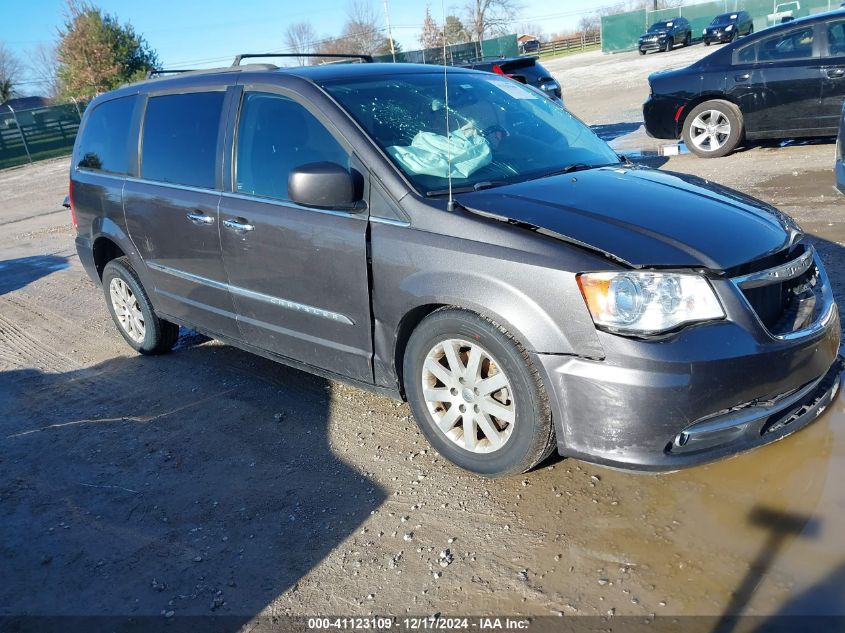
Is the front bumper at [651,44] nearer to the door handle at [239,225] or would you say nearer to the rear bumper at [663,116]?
the rear bumper at [663,116]

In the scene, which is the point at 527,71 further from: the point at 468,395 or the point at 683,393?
the point at 683,393

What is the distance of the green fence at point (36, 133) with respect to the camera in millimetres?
31984

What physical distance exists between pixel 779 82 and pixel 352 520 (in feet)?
28.2

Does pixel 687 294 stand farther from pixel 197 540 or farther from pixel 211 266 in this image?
pixel 211 266

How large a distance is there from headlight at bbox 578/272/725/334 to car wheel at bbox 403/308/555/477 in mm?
393

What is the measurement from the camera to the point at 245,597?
8.83ft

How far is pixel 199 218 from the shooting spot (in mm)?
4152

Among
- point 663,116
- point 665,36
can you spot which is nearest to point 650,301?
point 663,116

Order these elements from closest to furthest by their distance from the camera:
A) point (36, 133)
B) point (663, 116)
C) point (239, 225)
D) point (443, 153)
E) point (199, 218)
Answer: point (443, 153) → point (239, 225) → point (199, 218) → point (663, 116) → point (36, 133)

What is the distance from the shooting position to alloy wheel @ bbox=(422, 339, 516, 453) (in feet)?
9.91

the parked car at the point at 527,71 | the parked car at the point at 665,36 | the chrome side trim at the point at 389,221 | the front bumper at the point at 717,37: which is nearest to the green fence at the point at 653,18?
the parked car at the point at 665,36

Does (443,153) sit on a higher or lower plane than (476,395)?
higher

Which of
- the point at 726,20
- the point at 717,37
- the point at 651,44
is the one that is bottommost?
the point at 651,44

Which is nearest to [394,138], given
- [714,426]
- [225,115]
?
[225,115]
